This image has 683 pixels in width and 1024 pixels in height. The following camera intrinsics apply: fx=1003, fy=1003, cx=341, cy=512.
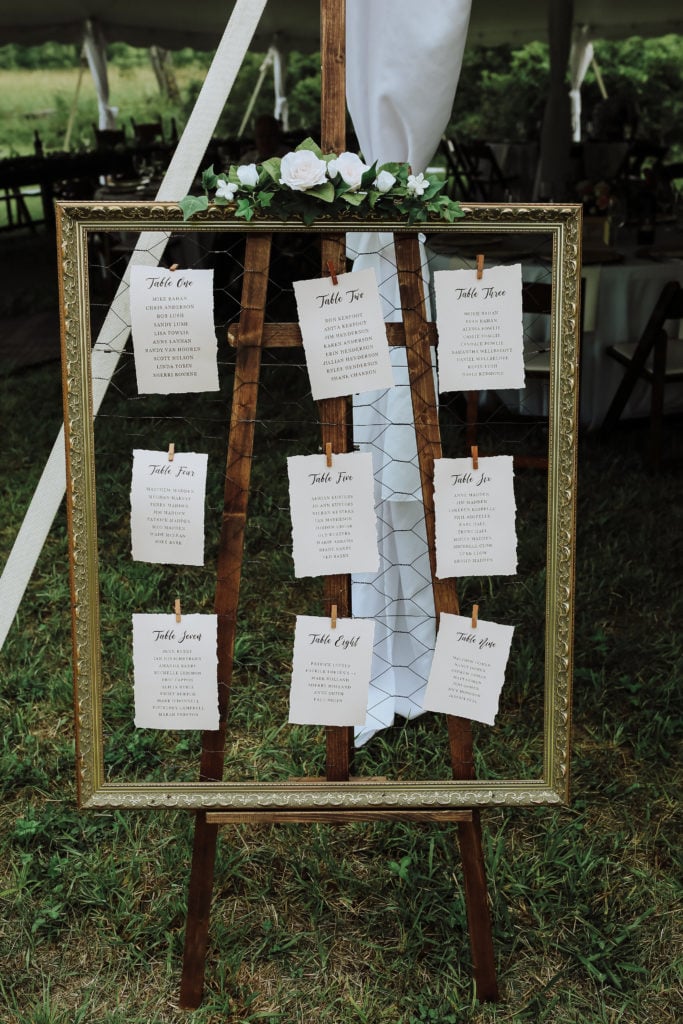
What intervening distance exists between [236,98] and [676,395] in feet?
42.0

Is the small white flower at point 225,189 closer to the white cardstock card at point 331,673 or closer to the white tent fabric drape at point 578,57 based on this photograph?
the white cardstock card at point 331,673

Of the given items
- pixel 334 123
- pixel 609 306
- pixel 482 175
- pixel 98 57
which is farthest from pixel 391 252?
pixel 98 57

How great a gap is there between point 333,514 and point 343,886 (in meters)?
0.93

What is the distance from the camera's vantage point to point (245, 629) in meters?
3.02

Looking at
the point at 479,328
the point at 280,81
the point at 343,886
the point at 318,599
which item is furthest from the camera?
the point at 280,81

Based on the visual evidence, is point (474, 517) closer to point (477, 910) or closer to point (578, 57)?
point (477, 910)

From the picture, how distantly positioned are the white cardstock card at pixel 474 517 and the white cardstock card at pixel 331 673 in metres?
0.18

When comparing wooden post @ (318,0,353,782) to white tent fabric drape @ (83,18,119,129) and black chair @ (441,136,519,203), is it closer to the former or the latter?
black chair @ (441,136,519,203)

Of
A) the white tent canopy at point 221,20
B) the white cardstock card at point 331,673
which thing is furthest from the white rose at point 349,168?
the white tent canopy at point 221,20

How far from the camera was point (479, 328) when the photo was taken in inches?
58.4

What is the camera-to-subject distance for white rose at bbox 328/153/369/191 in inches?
54.9

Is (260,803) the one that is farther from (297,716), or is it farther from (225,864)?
(225,864)

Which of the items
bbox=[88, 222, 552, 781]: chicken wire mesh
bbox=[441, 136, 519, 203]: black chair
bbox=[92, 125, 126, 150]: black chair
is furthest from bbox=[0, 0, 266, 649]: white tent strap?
bbox=[92, 125, 126, 150]: black chair

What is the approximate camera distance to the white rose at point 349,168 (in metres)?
1.40
